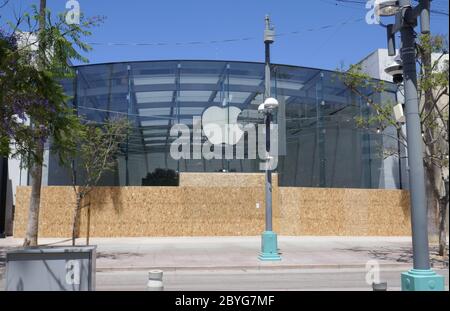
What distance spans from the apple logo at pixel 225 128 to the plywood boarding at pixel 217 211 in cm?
418

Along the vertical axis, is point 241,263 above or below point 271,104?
below

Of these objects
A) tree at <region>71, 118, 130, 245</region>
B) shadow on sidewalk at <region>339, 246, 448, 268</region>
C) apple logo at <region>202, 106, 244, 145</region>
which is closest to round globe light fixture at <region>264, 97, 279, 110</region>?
shadow on sidewalk at <region>339, 246, 448, 268</region>

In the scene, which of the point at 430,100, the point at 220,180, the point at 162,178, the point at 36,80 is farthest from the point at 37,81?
the point at 162,178

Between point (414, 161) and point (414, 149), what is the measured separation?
0.56 feet

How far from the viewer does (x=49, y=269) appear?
5.99 metres

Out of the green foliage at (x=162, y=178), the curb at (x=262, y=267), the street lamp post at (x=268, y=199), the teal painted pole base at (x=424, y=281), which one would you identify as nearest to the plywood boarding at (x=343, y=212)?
the green foliage at (x=162, y=178)

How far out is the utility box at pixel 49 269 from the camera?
5.91 meters

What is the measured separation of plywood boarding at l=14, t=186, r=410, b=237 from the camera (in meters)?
24.1

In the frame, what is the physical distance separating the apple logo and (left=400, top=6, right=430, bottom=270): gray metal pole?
845 inches

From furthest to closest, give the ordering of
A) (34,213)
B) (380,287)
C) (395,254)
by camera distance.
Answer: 1. (395,254)
2. (34,213)
3. (380,287)

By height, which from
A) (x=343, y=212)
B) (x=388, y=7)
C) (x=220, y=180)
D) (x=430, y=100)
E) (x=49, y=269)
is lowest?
(x=49, y=269)

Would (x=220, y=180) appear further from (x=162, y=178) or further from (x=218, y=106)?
(x=218, y=106)

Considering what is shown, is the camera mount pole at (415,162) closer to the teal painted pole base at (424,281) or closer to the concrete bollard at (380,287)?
the teal painted pole base at (424,281)

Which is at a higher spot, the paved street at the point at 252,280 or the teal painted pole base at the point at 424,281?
the teal painted pole base at the point at 424,281
